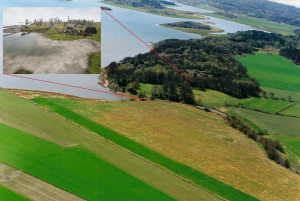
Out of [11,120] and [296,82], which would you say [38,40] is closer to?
[11,120]

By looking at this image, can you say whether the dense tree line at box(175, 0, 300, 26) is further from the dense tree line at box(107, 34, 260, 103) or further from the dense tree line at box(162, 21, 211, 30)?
the dense tree line at box(107, 34, 260, 103)

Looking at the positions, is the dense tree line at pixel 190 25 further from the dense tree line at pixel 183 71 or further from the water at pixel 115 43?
the dense tree line at pixel 183 71

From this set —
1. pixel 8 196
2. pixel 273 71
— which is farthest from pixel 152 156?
pixel 273 71

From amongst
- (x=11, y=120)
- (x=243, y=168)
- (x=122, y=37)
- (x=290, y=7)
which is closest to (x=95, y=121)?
(x=11, y=120)

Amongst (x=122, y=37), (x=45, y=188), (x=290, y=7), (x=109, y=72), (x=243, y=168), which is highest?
Result: (x=290, y=7)

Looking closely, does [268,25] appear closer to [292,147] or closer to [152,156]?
[292,147]

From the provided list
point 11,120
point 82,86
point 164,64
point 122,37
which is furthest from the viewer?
point 164,64

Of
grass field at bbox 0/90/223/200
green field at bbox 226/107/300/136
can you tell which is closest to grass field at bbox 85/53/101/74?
grass field at bbox 0/90/223/200
